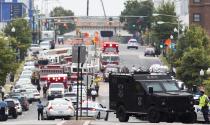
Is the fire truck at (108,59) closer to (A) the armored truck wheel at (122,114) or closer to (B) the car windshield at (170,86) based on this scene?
(A) the armored truck wheel at (122,114)

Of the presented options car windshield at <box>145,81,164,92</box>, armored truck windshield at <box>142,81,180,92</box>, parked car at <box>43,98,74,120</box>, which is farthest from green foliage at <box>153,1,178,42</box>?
car windshield at <box>145,81,164,92</box>

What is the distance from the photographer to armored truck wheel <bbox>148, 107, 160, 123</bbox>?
118ft

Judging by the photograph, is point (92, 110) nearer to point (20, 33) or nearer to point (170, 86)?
point (170, 86)

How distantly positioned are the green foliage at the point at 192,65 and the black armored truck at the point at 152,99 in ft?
119

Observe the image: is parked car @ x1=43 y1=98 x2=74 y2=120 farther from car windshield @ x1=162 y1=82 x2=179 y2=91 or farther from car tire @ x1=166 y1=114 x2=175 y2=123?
car tire @ x1=166 y1=114 x2=175 y2=123

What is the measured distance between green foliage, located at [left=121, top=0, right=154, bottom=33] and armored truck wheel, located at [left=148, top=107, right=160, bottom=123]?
139650 millimetres

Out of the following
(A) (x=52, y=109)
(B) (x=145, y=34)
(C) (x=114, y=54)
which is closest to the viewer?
(A) (x=52, y=109)

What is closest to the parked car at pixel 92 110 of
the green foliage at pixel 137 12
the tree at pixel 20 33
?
the tree at pixel 20 33

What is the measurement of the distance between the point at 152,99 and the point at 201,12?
3592 inches

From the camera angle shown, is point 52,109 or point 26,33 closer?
point 52,109

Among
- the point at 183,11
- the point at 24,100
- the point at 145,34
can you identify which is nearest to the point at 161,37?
the point at 183,11

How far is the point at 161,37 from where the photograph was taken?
13262 cm

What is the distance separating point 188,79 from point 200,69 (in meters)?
1.37

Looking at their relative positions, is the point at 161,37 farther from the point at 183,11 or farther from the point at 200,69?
the point at 200,69
